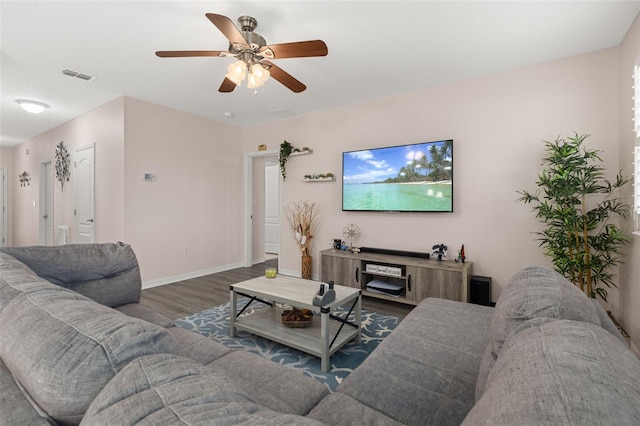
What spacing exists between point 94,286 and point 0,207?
856 centimetres

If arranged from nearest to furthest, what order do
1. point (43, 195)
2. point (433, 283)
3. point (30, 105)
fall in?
point (433, 283)
point (30, 105)
point (43, 195)

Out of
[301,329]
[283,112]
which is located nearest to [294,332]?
[301,329]

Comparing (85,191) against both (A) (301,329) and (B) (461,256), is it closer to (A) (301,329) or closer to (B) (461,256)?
(A) (301,329)

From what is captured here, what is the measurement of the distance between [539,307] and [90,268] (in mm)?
2476

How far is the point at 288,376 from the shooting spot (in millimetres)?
1263

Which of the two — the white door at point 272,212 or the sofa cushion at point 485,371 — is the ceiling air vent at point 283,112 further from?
the sofa cushion at point 485,371

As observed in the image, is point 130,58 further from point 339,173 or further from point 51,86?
point 339,173

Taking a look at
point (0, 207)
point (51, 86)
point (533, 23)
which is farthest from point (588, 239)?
point (0, 207)

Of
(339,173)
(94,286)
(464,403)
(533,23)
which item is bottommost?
(464,403)

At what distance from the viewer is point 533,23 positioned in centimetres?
234

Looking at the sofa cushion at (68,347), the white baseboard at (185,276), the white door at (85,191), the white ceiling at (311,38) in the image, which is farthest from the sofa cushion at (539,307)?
the white door at (85,191)

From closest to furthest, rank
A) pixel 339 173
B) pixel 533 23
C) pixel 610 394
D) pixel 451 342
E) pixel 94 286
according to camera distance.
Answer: pixel 610 394
pixel 451 342
pixel 94 286
pixel 533 23
pixel 339 173

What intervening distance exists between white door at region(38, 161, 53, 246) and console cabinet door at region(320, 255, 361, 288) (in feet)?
20.2

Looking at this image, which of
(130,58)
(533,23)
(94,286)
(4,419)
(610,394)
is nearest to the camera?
(610,394)
